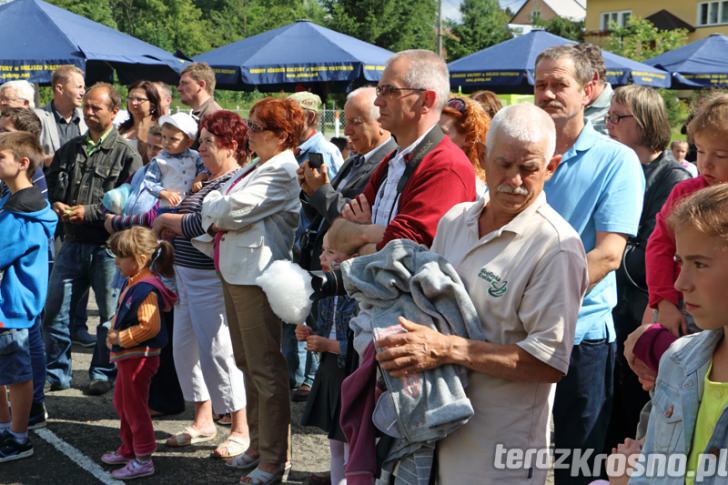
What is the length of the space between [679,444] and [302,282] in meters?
1.92

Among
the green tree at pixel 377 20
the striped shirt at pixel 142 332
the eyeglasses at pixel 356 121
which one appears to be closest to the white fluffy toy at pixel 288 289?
the eyeglasses at pixel 356 121

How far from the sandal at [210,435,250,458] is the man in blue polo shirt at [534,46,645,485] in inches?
96.6

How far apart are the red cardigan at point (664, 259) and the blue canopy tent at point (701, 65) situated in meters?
13.3

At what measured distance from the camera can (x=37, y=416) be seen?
5844 millimetres

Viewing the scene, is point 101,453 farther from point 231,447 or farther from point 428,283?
point 428,283

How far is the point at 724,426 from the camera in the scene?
2059mm

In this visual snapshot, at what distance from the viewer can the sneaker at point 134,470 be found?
16.5 ft

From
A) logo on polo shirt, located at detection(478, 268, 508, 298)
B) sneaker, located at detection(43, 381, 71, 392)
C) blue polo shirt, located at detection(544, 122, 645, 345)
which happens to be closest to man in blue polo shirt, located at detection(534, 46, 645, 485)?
blue polo shirt, located at detection(544, 122, 645, 345)

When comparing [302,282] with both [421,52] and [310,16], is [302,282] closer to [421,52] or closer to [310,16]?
Answer: [421,52]

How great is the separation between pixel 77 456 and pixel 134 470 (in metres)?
0.56

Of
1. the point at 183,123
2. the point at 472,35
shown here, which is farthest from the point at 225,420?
the point at 472,35

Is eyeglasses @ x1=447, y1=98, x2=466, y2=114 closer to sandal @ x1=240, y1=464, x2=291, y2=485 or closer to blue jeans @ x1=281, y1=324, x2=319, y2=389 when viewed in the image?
sandal @ x1=240, y1=464, x2=291, y2=485

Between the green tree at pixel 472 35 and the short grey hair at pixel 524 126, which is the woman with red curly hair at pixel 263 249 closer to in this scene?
the short grey hair at pixel 524 126

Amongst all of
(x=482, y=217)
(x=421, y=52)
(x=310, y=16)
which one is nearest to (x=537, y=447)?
(x=482, y=217)
